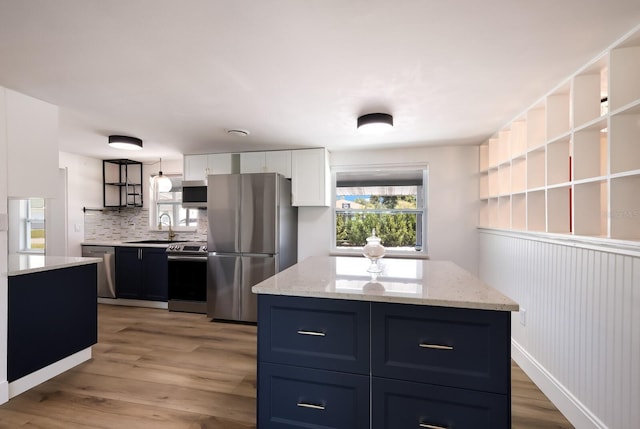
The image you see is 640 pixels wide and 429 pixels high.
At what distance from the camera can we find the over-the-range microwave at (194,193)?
13.7ft

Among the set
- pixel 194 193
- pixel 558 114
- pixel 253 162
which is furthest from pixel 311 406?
pixel 194 193

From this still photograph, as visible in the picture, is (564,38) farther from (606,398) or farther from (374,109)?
(606,398)

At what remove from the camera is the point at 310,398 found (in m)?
1.52

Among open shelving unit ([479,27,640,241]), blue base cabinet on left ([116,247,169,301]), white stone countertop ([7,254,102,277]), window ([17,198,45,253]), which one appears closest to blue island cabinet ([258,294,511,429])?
open shelving unit ([479,27,640,241])

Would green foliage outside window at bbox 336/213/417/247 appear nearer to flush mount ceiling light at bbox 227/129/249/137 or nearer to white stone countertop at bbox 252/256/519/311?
flush mount ceiling light at bbox 227/129/249/137

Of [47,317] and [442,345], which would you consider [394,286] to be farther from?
[47,317]

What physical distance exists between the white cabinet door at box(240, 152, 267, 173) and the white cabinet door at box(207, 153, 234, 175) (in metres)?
0.17

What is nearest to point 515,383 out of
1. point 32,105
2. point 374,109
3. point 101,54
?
point 374,109

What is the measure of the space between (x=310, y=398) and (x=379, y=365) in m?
0.40

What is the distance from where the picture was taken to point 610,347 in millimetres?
1622

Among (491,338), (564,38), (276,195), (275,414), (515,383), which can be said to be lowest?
(515,383)

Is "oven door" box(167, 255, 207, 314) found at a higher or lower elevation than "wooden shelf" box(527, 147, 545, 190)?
lower

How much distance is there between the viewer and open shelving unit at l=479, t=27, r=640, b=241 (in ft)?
5.19

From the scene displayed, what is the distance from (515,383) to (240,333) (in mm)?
2643
